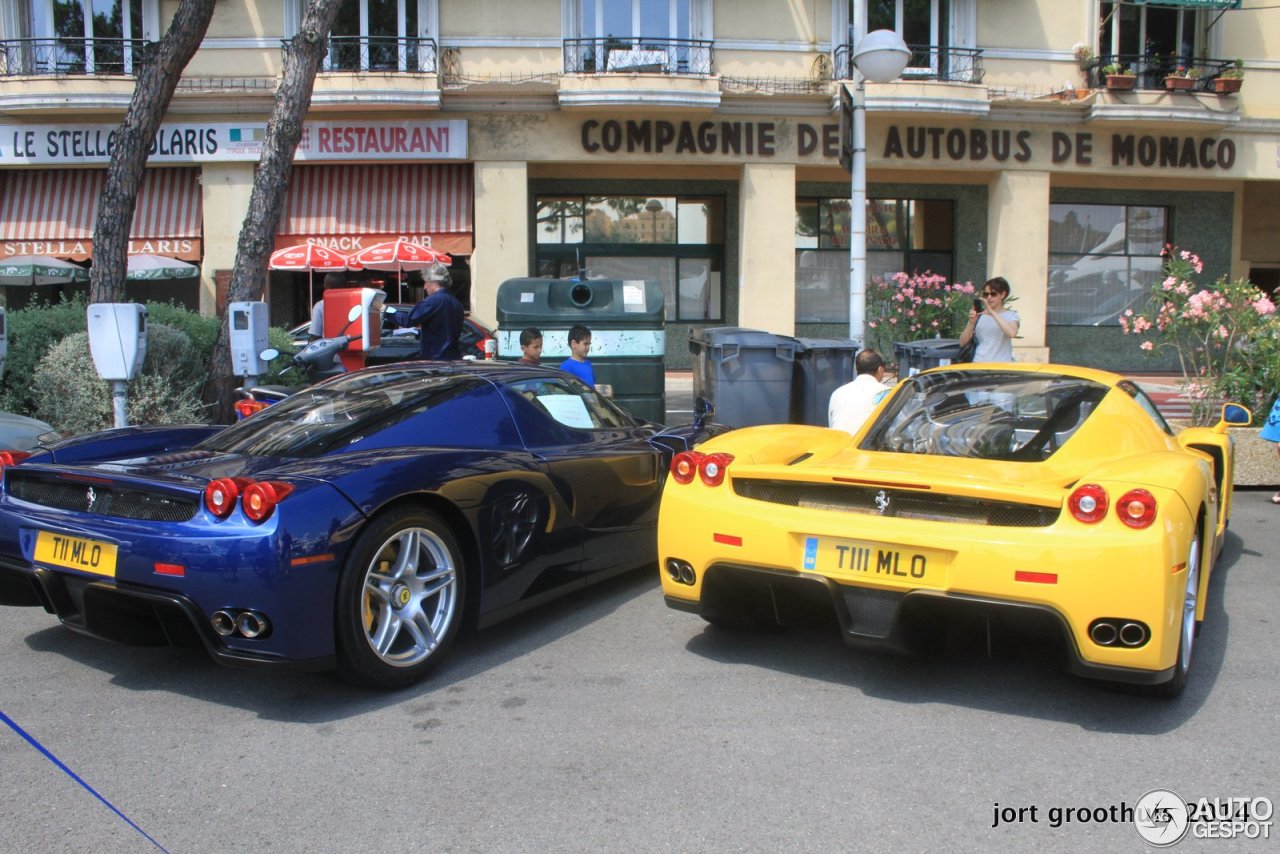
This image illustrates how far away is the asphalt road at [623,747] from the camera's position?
2.99 metres

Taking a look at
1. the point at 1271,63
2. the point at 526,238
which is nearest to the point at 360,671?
the point at 526,238

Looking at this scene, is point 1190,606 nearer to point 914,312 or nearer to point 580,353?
point 580,353

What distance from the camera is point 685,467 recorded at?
4.47m

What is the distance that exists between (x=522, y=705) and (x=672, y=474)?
1.19 metres

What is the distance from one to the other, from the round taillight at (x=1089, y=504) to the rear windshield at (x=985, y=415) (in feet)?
2.44

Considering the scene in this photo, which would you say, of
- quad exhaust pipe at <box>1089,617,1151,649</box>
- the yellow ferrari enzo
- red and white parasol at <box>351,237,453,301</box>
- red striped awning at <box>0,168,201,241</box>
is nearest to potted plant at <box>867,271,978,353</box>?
red and white parasol at <box>351,237,453,301</box>

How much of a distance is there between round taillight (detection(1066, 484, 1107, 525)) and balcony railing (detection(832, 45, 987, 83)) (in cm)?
1440

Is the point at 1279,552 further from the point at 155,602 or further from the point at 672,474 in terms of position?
the point at 155,602

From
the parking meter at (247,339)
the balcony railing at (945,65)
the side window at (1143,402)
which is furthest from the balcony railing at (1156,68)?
the parking meter at (247,339)

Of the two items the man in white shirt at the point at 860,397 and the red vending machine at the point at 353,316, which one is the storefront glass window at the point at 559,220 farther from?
the man in white shirt at the point at 860,397

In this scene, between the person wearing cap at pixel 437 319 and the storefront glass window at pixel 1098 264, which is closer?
the person wearing cap at pixel 437 319

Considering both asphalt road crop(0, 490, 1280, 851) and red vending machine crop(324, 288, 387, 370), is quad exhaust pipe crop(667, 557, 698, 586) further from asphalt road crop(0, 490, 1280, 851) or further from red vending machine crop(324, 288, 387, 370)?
red vending machine crop(324, 288, 387, 370)

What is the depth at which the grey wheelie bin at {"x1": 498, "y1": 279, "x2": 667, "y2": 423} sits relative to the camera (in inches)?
382

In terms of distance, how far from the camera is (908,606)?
3.76 metres
